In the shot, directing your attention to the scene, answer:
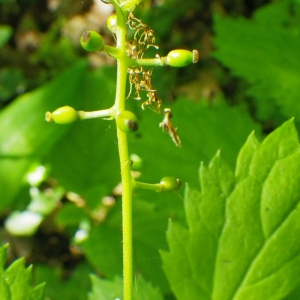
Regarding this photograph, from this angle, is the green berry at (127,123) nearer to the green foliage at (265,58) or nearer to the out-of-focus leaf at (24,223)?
the green foliage at (265,58)

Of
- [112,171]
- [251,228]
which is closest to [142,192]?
[112,171]

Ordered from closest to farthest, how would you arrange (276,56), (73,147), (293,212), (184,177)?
(293,212) → (184,177) → (276,56) → (73,147)

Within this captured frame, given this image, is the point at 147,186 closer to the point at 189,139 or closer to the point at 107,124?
the point at 189,139

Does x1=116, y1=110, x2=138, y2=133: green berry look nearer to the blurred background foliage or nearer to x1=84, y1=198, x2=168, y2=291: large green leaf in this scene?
the blurred background foliage

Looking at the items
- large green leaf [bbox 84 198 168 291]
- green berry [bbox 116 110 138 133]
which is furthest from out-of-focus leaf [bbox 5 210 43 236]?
green berry [bbox 116 110 138 133]

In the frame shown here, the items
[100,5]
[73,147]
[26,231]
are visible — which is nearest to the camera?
[73,147]

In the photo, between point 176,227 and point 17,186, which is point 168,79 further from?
point 176,227
